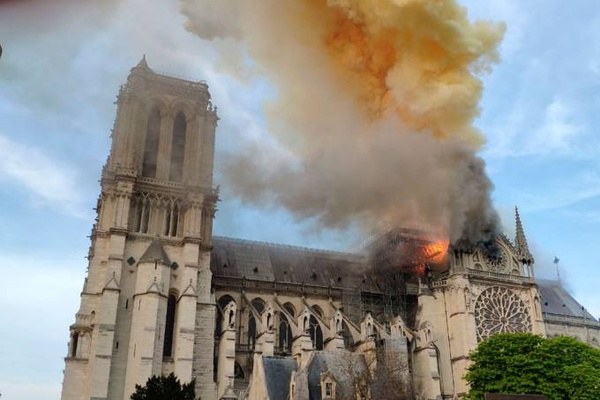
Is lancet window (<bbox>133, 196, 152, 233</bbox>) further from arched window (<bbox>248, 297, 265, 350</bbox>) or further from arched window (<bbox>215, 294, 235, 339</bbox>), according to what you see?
arched window (<bbox>248, 297, 265, 350</bbox>)

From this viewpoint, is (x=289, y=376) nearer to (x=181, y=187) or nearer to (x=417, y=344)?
(x=417, y=344)

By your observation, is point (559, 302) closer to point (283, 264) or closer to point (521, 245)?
point (521, 245)

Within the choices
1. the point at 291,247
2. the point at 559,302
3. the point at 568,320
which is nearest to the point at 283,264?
the point at 291,247

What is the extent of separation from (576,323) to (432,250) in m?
23.1

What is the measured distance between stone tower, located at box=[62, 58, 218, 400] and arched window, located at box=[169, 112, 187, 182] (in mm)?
91

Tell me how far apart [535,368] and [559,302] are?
35.3m

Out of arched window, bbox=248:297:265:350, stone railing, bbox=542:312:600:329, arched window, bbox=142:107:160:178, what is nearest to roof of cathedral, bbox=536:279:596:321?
stone railing, bbox=542:312:600:329

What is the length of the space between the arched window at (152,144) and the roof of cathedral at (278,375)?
19927 mm

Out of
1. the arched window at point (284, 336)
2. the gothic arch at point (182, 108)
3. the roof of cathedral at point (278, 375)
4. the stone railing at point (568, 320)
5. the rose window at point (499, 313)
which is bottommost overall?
the roof of cathedral at point (278, 375)

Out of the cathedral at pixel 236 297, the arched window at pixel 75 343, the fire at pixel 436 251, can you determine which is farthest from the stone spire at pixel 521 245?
the arched window at pixel 75 343

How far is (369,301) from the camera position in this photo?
6000 cm

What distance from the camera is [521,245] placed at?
59.8 metres

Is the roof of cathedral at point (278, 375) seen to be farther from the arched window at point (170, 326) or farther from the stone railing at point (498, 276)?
the stone railing at point (498, 276)

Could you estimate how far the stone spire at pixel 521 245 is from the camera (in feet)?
193
